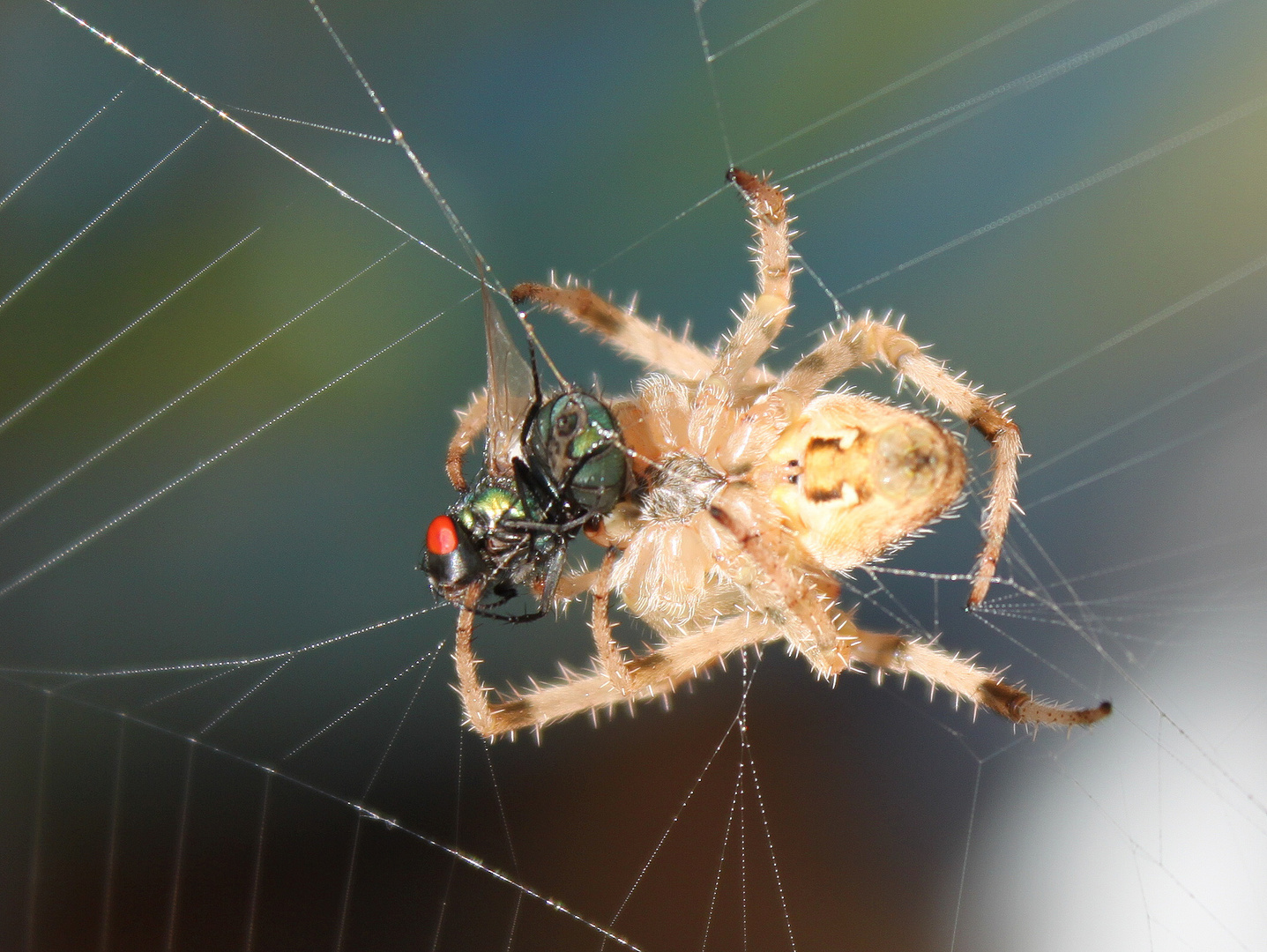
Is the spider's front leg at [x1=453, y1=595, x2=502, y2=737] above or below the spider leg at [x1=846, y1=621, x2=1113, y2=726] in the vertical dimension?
below

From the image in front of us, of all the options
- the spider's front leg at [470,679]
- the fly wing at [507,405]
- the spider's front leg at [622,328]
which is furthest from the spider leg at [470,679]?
the spider's front leg at [622,328]

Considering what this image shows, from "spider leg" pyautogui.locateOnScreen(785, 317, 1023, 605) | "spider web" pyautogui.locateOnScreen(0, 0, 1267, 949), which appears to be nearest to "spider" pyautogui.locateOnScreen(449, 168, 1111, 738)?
"spider leg" pyautogui.locateOnScreen(785, 317, 1023, 605)

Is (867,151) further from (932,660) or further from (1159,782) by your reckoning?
(1159,782)

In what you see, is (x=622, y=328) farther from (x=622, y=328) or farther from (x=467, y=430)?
(x=467, y=430)

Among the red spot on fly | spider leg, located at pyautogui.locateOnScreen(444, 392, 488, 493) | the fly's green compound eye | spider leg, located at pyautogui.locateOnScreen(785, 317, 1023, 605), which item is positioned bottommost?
the red spot on fly

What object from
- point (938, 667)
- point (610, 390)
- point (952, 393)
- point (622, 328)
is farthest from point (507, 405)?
point (610, 390)

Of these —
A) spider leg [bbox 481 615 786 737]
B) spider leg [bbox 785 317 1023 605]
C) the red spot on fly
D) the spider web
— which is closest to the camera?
the red spot on fly

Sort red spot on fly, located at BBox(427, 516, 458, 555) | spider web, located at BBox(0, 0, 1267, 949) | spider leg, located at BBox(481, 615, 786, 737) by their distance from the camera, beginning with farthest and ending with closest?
spider web, located at BBox(0, 0, 1267, 949) < spider leg, located at BBox(481, 615, 786, 737) < red spot on fly, located at BBox(427, 516, 458, 555)

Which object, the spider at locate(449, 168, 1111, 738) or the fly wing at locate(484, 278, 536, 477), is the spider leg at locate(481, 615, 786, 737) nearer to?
the spider at locate(449, 168, 1111, 738)

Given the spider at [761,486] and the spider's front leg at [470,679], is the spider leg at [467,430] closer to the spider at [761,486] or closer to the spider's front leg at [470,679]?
the spider at [761,486]
